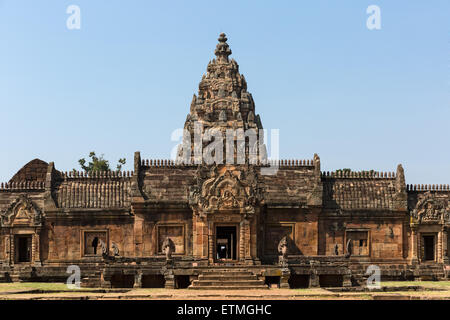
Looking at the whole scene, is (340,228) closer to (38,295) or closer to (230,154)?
(230,154)

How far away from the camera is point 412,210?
49.4 m

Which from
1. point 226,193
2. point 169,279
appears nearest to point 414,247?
point 226,193

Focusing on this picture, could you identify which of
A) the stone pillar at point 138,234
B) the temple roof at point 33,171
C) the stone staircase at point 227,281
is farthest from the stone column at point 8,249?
the stone staircase at point 227,281

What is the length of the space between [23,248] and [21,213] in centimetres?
229

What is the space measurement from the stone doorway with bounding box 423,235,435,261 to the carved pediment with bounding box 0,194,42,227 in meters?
23.3

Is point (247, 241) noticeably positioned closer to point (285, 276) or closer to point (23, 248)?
point (285, 276)

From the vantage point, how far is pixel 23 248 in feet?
165

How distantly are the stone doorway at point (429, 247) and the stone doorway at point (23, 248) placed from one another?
2392 cm

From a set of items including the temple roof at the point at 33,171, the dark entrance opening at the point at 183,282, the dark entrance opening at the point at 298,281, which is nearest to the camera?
the dark entrance opening at the point at 183,282

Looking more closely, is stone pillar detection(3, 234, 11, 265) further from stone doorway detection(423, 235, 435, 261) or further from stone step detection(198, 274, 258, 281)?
stone doorway detection(423, 235, 435, 261)

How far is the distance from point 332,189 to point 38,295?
21.6m

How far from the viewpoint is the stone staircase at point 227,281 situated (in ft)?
129

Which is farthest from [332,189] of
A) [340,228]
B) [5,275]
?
[5,275]

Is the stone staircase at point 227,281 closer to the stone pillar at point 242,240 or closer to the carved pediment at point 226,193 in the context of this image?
the stone pillar at point 242,240
